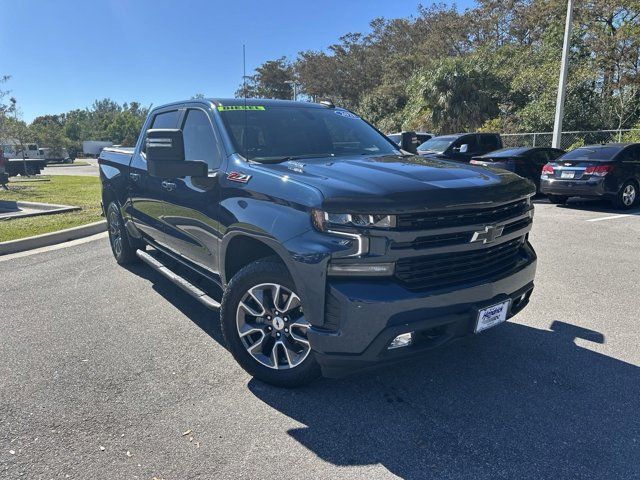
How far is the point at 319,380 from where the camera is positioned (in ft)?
A: 11.3

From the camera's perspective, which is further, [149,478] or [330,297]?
[330,297]

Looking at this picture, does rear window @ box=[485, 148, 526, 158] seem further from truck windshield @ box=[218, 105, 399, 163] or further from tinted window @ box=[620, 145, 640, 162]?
truck windshield @ box=[218, 105, 399, 163]

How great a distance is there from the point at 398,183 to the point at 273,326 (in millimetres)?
1249

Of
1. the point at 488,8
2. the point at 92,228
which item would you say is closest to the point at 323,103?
the point at 92,228

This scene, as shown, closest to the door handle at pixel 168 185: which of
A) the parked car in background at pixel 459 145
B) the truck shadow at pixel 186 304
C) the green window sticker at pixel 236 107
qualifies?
the green window sticker at pixel 236 107

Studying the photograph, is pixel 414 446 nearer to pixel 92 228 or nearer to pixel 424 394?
pixel 424 394

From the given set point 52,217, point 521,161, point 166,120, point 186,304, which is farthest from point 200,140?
point 521,161

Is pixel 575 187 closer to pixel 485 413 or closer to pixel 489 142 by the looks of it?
pixel 489 142

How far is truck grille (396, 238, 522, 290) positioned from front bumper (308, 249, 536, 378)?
73 millimetres

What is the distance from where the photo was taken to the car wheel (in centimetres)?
1063

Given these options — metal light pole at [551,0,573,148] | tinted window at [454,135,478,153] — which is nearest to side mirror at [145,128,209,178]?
tinted window at [454,135,478,153]

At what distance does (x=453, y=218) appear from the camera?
288cm

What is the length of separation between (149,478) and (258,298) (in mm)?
1222

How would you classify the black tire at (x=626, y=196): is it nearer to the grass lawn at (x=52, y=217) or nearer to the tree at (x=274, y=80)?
the grass lawn at (x=52, y=217)
